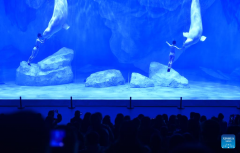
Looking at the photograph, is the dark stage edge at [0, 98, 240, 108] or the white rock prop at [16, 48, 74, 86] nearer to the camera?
the dark stage edge at [0, 98, 240, 108]

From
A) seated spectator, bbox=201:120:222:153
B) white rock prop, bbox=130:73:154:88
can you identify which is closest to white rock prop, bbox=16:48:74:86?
white rock prop, bbox=130:73:154:88

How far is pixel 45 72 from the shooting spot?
1560cm

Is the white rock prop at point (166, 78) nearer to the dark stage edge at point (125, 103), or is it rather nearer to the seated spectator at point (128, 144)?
the dark stage edge at point (125, 103)

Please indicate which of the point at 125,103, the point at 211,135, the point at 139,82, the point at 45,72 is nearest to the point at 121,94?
the point at 139,82

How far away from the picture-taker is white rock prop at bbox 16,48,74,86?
1552 centimetres

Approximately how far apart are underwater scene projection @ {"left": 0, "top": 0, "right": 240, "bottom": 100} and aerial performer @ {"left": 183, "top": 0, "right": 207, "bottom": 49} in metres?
0.05

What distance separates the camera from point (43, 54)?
27.7 metres

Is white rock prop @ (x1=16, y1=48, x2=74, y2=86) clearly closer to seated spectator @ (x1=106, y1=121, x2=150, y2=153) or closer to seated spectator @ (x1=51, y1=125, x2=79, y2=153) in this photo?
seated spectator @ (x1=106, y1=121, x2=150, y2=153)

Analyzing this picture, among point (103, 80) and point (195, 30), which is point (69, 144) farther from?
point (195, 30)

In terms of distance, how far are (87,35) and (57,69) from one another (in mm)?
9582

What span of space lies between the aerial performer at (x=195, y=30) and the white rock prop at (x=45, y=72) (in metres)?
8.88

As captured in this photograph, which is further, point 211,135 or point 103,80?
point 103,80

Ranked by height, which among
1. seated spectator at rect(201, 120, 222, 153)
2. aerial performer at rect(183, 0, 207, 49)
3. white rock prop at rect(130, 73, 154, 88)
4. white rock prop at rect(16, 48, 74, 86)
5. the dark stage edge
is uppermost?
aerial performer at rect(183, 0, 207, 49)

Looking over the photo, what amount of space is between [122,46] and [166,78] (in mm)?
5695
